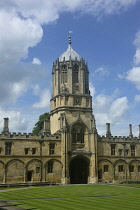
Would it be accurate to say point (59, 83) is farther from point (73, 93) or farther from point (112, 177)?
point (112, 177)

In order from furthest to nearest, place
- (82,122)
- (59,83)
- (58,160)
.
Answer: (59,83)
(82,122)
(58,160)

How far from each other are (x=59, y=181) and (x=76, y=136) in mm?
8310

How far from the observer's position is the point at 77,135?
49688 millimetres

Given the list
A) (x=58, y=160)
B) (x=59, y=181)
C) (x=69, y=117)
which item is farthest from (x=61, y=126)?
(x=59, y=181)

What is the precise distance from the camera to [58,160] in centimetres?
4712

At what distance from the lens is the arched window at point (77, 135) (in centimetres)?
4934

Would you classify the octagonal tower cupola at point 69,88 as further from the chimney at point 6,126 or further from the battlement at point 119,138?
the chimney at point 6,126

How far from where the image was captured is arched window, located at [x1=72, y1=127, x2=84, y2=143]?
49.3m

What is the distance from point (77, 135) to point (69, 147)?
298cm

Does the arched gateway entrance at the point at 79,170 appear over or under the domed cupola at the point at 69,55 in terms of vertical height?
under

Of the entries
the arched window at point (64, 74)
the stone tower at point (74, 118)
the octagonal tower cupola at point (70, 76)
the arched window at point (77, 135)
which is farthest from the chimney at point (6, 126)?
the arched window at point (64, 74)

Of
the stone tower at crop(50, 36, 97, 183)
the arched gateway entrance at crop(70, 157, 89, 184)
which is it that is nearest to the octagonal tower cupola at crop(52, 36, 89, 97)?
the stone tower at crop(50, 36, 97, 183)

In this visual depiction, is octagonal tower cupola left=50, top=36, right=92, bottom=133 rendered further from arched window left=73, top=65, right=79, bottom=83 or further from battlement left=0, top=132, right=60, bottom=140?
battlement left=0, top=132, right=60, bottom=140

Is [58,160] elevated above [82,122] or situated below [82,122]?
below
